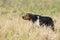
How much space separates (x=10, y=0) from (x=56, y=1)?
16.5ft

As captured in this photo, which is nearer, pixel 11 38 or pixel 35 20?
pixel 11 38

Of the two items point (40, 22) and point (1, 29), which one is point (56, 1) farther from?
point (1, 29)

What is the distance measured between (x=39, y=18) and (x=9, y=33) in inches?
157

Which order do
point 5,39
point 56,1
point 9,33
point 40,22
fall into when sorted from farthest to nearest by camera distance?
point 56,1 → point 40,22 → point 9,33 → point 5,39

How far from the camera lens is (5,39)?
20.5 ft

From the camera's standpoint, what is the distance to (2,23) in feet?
24.9

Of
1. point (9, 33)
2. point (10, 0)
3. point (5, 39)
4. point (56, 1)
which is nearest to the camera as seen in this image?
point (5, 39)

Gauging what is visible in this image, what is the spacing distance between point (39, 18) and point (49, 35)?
356 cm

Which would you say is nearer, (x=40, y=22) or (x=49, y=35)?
(x=49, y=35)

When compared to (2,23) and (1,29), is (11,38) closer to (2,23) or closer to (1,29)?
(1,29)

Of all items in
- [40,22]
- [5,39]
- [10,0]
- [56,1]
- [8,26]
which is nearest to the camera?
[5,39]

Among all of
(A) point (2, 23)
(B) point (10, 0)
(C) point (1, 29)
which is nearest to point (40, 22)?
(A) point (2, 23)

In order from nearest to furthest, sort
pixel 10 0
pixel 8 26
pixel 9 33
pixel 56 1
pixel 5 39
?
pixel 5 39
pixel 9 33
pixel 8 26
pixel 10 0
pixel 56 1

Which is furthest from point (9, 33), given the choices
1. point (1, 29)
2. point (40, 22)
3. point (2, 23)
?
point (40, 22)
